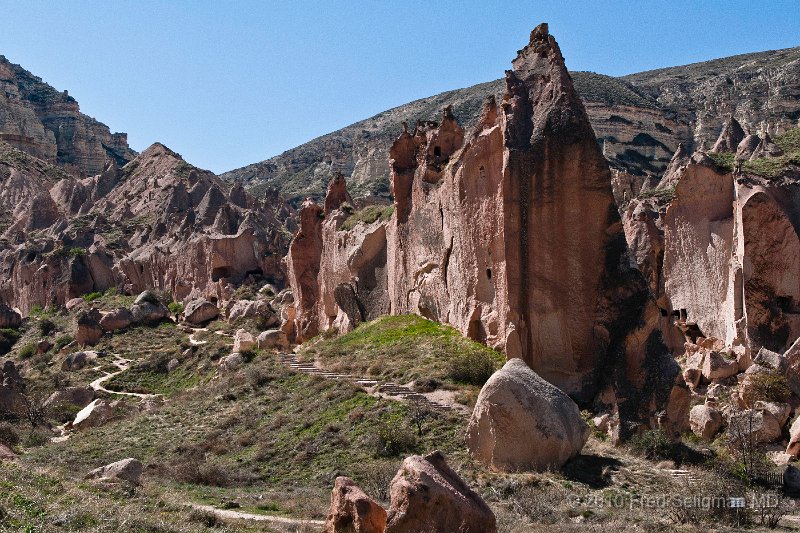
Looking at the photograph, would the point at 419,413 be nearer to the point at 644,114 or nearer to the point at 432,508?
the point at 432,508

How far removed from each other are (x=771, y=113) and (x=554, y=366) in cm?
6903

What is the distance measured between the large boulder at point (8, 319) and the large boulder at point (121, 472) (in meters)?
35.7

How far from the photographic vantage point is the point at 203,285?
47.3m

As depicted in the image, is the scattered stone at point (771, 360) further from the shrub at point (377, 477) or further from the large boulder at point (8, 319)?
the large boulder at point (8, 319)

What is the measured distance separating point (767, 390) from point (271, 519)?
39.4ft

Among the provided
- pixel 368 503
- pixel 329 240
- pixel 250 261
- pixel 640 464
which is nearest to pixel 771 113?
pixel 250 261

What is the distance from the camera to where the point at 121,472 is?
13.4 meters

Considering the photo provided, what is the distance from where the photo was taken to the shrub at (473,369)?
1970 cm

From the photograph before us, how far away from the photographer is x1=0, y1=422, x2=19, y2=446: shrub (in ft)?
68.1

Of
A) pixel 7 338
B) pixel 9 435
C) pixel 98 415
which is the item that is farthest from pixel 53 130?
pixel 9 435

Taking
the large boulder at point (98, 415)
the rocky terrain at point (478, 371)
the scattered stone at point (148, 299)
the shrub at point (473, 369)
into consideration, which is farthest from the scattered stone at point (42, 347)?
the shrub at point (473, 369)

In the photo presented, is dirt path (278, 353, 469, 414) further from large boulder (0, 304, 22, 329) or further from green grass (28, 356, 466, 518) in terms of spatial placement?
large boulder (0, 304, 22, 329)

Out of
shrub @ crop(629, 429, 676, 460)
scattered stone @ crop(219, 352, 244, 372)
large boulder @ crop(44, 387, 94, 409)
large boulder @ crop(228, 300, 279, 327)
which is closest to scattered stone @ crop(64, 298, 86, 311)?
large boulder @ crop(228, 300, 279, 327)

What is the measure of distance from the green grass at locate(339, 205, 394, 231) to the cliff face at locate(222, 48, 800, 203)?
39.3 meters
